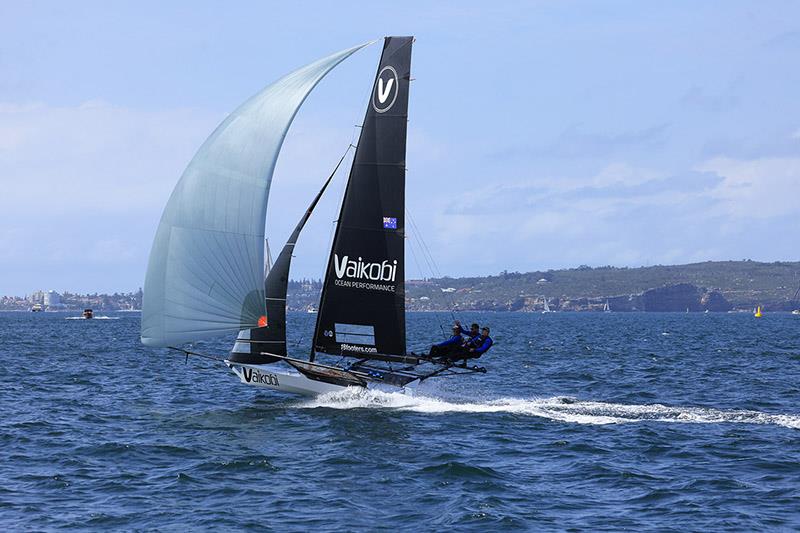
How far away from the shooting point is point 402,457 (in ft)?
62.0

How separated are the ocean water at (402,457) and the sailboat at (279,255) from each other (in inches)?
52.6

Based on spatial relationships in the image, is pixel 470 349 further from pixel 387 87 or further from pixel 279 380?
pixel 387 87

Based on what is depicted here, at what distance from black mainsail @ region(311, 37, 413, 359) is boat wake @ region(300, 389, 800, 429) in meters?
1.24

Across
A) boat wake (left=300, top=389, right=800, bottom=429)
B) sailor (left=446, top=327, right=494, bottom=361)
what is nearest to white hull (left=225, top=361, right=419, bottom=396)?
boat wake (left=300, top=389, right=800, bottom=429)

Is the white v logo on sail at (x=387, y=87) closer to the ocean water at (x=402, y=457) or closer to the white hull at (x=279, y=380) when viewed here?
the white hull at (x=279, y=380)

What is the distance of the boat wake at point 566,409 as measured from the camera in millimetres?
23578

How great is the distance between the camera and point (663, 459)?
18.9 metres

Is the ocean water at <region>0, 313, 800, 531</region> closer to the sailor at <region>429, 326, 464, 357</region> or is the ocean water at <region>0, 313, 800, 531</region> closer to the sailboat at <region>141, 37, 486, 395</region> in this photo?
the sailboat at <region>141, 37, 486, 395</region>

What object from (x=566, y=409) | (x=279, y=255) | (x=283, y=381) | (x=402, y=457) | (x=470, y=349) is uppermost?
(x=279, y=255)

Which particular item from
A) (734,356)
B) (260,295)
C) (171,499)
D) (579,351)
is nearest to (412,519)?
(171,499)

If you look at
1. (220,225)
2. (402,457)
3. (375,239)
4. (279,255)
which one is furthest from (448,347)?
(220,225)

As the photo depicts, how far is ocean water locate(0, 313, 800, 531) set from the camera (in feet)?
48.5

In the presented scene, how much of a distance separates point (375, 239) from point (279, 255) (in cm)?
274

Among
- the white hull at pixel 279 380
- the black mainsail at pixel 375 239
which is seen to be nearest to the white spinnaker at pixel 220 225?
the black mainsail at pixel 375 239
